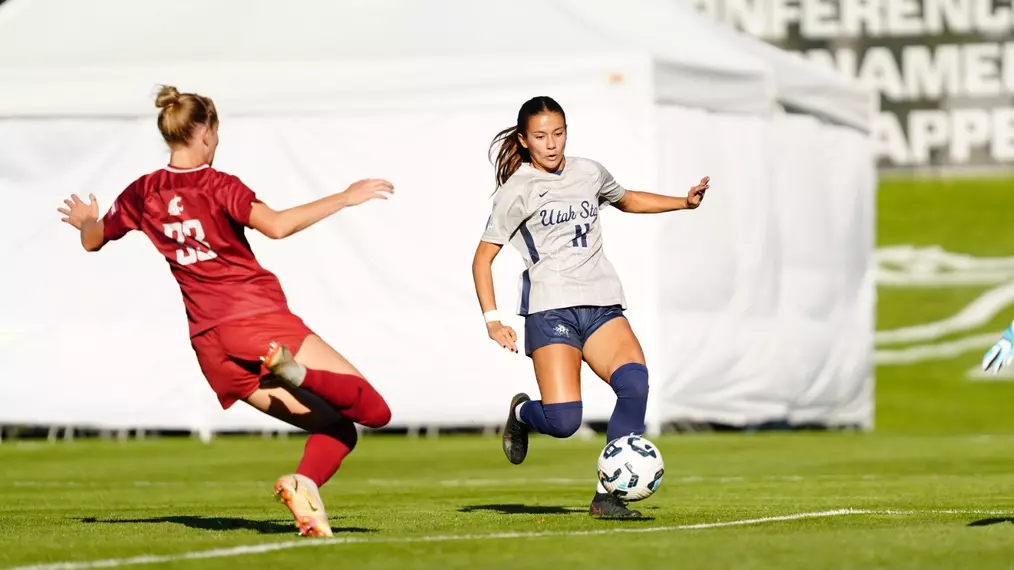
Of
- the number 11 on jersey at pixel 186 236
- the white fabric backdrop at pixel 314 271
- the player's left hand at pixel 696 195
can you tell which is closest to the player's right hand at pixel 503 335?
the player's left hand at pixel 696 195

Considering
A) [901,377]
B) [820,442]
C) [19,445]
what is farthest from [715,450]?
[901,377]

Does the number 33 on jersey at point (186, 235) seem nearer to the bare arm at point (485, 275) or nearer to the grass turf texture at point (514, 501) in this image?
the grass turf texture at point (514, 501)

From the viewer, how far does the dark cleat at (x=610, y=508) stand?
28.9 feet

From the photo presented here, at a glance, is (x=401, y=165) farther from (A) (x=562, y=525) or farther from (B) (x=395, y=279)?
(A) (x=562, y=525)

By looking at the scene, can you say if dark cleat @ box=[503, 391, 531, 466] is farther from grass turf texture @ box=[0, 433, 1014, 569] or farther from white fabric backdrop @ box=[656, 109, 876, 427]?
white fabric backdrop @ box=[656, 109, 876, 427]

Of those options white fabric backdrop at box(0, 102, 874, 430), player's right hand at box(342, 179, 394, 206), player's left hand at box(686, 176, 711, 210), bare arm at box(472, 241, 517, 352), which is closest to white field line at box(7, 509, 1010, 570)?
player's right hand at box(342, 179, 394, 206)

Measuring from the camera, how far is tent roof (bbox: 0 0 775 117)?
17219mm

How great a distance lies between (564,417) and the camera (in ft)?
30.2

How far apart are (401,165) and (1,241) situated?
388cm

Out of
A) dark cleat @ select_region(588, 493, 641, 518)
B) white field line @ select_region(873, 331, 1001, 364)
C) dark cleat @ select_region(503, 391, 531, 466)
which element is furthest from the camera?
white field line @ select_region(873, 331, 1001, 364)

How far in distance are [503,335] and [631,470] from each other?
831 mm

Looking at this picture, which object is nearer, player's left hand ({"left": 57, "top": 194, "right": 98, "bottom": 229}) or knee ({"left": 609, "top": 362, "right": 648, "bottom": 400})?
player's left hand ({"left": 57, "top": 194, "right": 98, "bottom": 229})

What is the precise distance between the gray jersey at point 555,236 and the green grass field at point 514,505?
1044 mm

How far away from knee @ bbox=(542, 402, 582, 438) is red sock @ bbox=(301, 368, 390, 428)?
139cm
